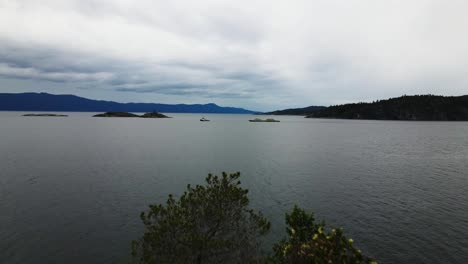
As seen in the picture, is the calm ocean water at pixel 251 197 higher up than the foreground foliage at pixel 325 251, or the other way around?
the foreground foliage at pixel 325 251

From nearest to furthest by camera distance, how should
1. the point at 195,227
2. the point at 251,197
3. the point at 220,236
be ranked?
the point at 195,227
the point at 220,236
the point at 251,197

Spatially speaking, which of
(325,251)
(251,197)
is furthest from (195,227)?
(251,197)

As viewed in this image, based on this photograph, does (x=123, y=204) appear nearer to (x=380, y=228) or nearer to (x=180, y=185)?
(x=180, y=185)

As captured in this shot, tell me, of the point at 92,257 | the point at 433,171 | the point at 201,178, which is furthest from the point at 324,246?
the point at 433,171

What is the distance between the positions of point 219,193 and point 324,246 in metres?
8.53

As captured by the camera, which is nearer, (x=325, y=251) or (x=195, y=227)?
(x=325, y=251)

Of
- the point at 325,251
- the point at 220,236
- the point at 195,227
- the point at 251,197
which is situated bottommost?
the point at 251,197

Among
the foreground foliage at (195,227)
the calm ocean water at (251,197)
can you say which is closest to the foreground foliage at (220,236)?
the foreground foliage at (195,227)

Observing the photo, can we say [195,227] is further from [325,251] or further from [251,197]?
[251,197]

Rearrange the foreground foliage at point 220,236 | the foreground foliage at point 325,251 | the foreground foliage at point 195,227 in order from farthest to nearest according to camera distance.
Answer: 1. the foreground foliage at point 195,227
2. the foreground foliage at point 220,236
3. the foreground foliage at point 325,251

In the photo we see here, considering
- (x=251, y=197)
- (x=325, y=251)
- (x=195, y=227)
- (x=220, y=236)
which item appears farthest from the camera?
(x=251, y=197)

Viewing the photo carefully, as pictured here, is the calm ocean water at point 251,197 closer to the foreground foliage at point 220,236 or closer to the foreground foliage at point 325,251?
the foreground foliage at point 220,236

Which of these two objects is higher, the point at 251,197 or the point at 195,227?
the point at 195,227

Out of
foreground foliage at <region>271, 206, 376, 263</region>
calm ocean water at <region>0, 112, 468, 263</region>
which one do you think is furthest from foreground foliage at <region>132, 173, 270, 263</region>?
calm ocean water at <region>0, 112, 468, 263</region>
